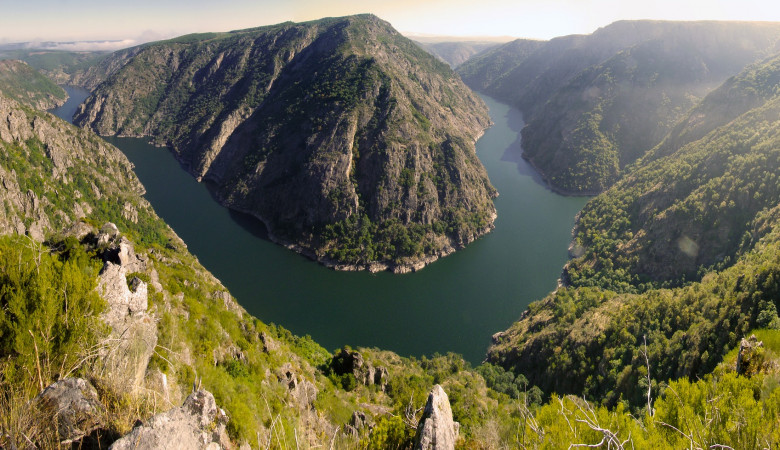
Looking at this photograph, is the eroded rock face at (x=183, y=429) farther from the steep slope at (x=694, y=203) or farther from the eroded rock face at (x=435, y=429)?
the steep slope at (x=694, y=203)

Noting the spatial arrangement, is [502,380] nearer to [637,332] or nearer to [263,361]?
[637,332]

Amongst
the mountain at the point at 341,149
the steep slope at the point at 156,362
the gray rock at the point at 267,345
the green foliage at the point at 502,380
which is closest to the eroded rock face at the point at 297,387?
the steep slope at the point at 156,362

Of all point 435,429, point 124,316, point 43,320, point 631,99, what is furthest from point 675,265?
point 631,99

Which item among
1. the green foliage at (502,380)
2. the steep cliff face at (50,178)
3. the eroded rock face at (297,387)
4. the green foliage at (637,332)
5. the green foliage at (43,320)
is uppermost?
the green foliage at (43,320)

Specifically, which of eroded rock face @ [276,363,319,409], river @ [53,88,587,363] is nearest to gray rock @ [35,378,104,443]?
eroded rock face @ [276,363,319,409]

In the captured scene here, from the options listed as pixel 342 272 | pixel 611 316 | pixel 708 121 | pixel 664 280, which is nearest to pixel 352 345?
pixel 342 272

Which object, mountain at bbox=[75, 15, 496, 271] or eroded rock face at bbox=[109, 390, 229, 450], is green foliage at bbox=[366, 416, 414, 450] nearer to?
eroded rock face at bbox=[109, 390, 229, 450]

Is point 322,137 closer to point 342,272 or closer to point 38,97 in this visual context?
point 342,272
